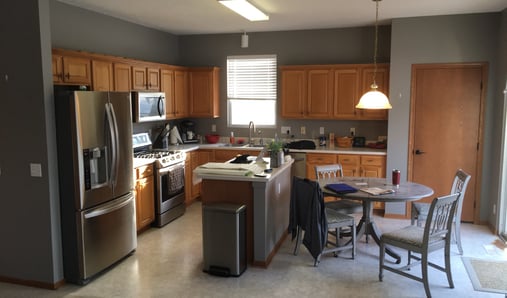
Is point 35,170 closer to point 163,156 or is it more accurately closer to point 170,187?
point 163,156

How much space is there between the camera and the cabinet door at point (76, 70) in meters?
4.38

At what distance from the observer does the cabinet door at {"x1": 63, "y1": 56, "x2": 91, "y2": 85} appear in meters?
4.38

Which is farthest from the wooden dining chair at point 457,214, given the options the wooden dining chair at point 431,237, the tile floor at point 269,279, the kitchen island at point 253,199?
the kitchen island at point 253,199

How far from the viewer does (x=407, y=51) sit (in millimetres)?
5699

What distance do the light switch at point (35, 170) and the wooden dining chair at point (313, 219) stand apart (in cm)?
239

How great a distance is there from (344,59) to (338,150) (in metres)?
1.49

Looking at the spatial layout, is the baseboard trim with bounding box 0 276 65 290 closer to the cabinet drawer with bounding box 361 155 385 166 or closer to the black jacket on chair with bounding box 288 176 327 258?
the black jacket on chair with bounding box 288 176 327 258

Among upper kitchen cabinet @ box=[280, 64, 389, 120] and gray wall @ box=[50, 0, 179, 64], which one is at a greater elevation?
gray wall @ box=[50, 0, 179, 64]

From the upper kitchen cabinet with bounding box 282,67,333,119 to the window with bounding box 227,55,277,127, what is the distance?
42 cm

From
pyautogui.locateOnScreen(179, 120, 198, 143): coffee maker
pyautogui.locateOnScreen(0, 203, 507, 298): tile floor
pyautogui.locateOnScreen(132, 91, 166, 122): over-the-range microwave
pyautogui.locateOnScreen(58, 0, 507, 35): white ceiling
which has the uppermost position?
pyautogui.locateOnScreen(58, 0, 507, 35): white ceiling

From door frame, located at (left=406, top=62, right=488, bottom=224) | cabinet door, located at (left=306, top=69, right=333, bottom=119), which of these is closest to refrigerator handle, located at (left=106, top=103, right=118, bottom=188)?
cabinet door, located at (left=306, top=69, right=333, bottom=119)

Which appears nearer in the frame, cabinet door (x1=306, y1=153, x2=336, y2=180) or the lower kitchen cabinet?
the lower kitchen cabinet

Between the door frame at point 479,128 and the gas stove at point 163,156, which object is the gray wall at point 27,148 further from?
the door frame at point 479,128

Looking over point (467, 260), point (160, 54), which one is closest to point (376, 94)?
point (467, 260)
